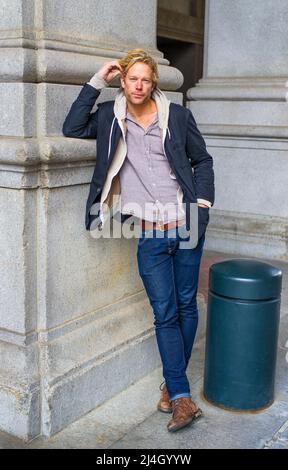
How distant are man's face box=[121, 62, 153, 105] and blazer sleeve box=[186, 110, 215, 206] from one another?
1.13 ft

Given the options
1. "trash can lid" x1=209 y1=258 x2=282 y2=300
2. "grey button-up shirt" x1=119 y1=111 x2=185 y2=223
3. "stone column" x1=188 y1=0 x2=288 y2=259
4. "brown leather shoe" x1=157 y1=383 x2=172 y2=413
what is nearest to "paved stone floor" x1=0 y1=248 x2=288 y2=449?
"brown leather shoe" x1=157 y1=383 x2=172 y2=413

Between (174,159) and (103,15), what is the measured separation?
1.07 m

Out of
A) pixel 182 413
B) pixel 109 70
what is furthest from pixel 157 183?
pixel 182 413

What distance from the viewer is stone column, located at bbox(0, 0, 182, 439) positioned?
3.29 meters

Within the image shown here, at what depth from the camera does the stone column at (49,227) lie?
3291 mm

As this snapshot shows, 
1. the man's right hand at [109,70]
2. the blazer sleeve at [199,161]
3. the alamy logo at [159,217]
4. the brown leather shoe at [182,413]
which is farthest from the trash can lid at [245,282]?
the man's right hand at [109,70]

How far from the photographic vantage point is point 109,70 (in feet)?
11.1

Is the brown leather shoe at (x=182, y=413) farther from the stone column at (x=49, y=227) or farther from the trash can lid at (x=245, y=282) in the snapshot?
the trash can lid at (x=245, y=282)

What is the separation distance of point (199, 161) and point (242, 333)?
102 cm

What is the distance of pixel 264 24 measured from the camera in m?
7.28

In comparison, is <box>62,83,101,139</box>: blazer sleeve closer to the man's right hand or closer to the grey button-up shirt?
the man's right hand

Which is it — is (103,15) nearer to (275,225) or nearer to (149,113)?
(149,113)

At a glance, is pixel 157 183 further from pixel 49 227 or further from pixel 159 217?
pixel 49 227

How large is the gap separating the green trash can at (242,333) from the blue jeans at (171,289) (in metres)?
0.17
